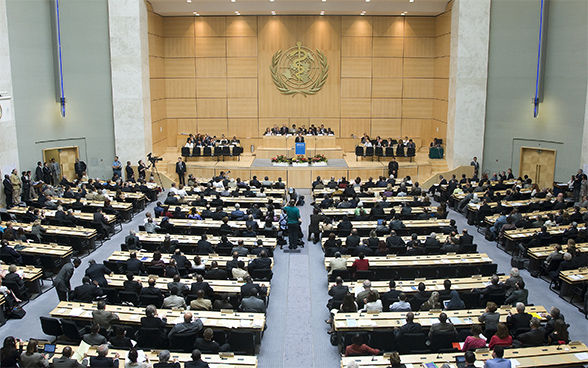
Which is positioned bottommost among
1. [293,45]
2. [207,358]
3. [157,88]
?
[207,358]

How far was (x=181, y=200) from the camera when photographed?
1836cm

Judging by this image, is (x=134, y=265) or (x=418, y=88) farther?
(x=418, y=88)

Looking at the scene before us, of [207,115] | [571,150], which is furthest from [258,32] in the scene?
[571,150]

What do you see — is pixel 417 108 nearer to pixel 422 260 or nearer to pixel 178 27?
pixel 178 27

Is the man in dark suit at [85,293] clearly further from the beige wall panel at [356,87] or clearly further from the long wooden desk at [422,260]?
the beige wall panel at [356,87]

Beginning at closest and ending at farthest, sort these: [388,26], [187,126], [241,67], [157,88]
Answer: [157,88]
[388,26]
[241,67]
[187,126]

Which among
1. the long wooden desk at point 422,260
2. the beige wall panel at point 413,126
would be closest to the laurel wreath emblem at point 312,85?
the beige wall panel at point 413,126

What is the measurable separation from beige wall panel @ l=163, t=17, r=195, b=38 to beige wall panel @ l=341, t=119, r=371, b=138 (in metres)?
10.2

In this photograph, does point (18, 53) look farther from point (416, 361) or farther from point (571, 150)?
point (571, 150)

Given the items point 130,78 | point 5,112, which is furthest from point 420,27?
point 5,112

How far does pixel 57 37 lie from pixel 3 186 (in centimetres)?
727

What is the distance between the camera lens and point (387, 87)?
1182 inches

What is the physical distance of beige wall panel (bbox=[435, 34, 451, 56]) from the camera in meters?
26.4

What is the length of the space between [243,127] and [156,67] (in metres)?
5.99
